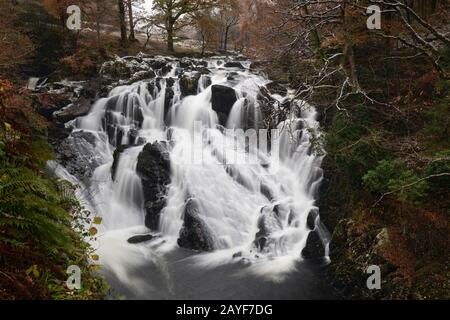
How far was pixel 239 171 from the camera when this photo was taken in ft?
50.3

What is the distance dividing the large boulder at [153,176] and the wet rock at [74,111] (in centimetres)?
495

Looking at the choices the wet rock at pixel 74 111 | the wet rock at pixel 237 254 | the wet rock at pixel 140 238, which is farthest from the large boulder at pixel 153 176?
the wet rock at pixel 74 111

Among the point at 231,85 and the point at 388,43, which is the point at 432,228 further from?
the point at 231,85

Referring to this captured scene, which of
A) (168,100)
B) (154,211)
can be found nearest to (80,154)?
(154,211)

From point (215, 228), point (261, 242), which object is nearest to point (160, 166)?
point (215, 228)

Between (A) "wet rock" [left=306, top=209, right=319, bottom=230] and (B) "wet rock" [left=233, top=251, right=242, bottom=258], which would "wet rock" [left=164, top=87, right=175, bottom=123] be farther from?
(A) "wet rock" [left=306, top=209, right=319, bottom=230]

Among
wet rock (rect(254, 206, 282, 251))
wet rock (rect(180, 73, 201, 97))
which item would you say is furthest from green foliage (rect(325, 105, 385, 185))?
wet rock (rect(180, 73, 201, 97))

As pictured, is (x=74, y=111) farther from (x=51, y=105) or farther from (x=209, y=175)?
(x=209, y=175)

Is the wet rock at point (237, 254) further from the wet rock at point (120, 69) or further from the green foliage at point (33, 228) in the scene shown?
the wet rock at point (120, 69)

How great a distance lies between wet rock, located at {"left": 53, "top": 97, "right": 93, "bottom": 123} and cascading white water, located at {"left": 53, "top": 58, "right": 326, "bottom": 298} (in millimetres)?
345

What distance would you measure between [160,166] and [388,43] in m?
9.97

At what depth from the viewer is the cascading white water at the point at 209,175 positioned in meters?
12.4

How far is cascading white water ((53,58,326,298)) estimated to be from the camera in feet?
40.5

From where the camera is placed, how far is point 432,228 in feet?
29.1
